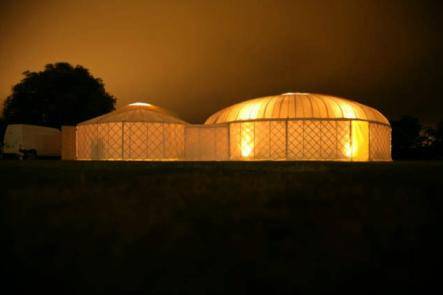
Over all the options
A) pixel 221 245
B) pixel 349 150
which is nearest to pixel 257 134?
pixel 349 150

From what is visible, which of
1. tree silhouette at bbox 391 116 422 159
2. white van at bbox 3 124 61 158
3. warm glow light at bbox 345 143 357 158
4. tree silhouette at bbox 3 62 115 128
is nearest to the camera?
warm glow light at bbox 345 143 357 158

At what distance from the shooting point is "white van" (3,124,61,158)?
2700 cm

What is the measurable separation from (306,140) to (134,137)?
31.3 feet

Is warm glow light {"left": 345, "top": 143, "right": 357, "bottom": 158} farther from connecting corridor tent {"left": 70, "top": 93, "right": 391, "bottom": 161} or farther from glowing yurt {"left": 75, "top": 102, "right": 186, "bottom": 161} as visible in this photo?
glowing yurt {"left": 75, "top": 102, "right": 186, "bottom": 161}

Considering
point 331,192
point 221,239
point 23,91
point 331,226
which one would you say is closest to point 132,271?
point 221,239

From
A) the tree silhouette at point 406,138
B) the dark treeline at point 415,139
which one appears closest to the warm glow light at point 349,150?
the dark treeline at point 415,139

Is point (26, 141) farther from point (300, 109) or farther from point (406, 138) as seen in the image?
point (406, 138)

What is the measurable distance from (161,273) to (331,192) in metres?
3.81

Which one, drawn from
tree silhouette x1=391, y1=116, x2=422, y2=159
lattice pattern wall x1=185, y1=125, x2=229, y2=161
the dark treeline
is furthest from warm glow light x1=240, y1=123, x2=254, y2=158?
tree silhouette x1=391, y1=116, x2=422, y2=159

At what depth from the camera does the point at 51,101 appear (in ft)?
134

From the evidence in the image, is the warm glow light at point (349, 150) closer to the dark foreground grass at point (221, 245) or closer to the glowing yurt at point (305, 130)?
the glowing yurt at point (305, 130)

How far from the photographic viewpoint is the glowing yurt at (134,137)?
82.5 ft

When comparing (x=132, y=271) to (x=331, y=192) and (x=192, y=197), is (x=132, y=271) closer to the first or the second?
(x=192, y=197)

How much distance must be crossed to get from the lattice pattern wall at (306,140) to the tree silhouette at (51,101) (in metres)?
20.8
